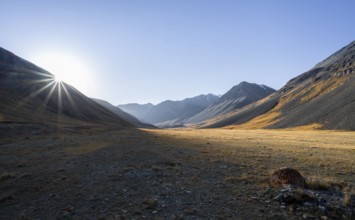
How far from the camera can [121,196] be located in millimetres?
14375

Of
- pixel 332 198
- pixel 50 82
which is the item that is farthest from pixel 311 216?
pixel 50 82

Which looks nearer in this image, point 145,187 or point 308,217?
point 308,217

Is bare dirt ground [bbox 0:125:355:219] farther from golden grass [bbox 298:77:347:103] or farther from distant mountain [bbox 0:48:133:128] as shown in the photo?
golden grass [bbox 298:77:347:103]

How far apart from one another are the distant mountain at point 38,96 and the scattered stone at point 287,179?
93.1m

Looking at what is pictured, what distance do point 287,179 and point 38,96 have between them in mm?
130087

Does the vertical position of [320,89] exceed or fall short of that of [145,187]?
it exceeds it

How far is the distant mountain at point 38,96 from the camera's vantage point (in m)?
105

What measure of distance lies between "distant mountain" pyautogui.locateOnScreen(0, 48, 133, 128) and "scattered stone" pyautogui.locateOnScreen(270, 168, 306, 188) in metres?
93.1

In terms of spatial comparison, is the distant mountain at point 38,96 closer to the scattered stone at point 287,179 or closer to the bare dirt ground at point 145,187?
the bare dirt ground at point 145,187

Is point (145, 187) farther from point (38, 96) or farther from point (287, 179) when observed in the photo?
point (38, 96)

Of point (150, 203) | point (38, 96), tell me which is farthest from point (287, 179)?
point (38, 96)

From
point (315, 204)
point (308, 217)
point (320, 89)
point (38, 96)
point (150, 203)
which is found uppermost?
point (38, 96)

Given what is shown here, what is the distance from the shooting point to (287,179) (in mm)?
15508

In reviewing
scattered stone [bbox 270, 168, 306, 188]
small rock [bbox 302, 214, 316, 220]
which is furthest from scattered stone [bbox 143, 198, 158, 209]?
scattered stone [bbox 270, 168, 306, 188]
